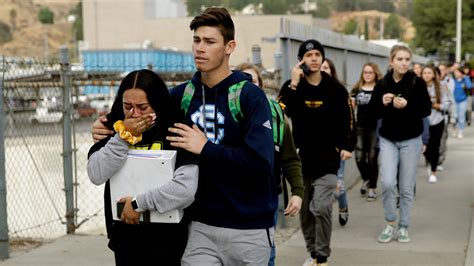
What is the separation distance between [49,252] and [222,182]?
4.30m

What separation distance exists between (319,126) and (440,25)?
6391cm

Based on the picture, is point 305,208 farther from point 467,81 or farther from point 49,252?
point 467,81

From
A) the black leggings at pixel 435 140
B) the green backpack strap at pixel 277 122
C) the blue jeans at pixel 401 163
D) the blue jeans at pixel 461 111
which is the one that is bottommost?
the blue jeans at pixel 461 111

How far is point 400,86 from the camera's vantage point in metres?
7.45

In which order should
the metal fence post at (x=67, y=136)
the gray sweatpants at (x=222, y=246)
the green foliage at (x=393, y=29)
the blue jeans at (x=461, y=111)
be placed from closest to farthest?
the gray sweatpants at (x=222, y=246), the metal fence post at (x=67, y=136), the blue jeans at (x=461, y=111), the green foliage at (x=393, y=29)

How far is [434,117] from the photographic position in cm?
1205

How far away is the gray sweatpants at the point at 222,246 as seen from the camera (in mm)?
3547

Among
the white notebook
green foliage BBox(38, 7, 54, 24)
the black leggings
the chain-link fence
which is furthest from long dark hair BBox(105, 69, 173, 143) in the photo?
green foliage BBox(38, 7, 54, 24)

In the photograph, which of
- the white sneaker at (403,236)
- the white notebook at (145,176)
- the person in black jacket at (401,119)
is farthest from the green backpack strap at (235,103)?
the white sneaker at (403,236)

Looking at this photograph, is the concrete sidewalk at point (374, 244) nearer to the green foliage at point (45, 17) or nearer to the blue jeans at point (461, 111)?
the blue jeans at point (461, 111)

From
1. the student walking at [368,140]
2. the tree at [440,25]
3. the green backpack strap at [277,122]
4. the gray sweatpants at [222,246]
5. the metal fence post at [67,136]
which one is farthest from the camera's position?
the tree at [440,25]

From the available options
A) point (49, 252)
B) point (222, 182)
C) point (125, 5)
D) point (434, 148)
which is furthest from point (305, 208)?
point (125, 5)

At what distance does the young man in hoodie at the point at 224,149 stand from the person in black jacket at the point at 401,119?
13.1 ft

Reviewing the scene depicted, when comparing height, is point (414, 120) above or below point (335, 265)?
above
